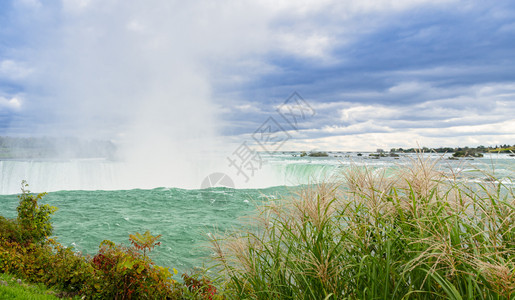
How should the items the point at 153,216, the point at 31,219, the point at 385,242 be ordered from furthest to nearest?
the point at 153,216
the point at 31,219
the point at 385,242

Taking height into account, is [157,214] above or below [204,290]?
below

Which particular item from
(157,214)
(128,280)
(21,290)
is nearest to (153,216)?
(157,214)

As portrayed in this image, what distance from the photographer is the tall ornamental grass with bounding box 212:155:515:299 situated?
1785 millimetres

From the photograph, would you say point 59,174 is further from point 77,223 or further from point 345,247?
point 345,247

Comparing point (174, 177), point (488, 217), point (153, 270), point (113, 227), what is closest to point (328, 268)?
point (488, 217)

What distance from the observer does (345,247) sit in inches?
84.8

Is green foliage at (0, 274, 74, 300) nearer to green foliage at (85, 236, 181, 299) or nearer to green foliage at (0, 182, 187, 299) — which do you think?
green foliage at (0, 182, 187, 299)

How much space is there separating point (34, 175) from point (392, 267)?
971 inches

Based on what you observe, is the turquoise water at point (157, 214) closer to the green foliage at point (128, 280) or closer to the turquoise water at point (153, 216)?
the turquoise water at point (153, 216)

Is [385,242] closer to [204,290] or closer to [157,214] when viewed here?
[204,290]

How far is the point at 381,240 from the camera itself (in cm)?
202

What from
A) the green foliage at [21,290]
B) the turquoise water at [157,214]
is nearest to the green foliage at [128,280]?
the green foliage at [21,290]

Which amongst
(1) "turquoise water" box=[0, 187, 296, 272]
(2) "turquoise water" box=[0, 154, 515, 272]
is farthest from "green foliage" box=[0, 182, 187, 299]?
(1) "turquoise water" box=[0, 187, 296, 272]

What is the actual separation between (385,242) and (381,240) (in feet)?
0.17
